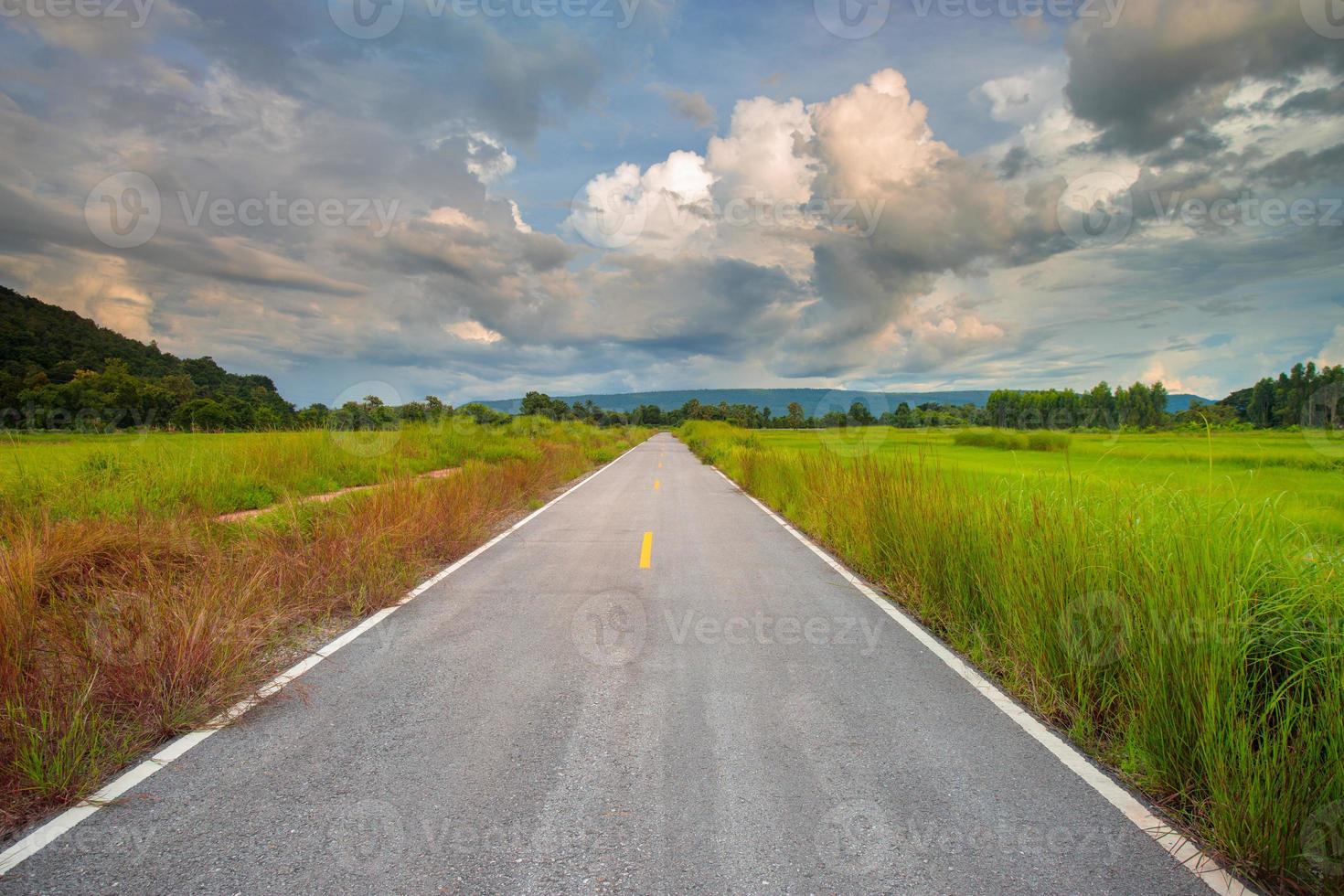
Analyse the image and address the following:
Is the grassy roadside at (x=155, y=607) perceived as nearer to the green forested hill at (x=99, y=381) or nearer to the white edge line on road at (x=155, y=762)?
the white edge line on road at (x=155, y=762)

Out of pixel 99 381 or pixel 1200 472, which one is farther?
pixel 99 381

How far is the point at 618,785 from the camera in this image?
10.0 ft

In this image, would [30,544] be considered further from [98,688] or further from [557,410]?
[557,410]

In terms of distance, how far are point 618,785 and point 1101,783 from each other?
2425 millimetres

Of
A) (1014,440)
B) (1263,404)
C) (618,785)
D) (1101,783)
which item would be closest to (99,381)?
(618,785)

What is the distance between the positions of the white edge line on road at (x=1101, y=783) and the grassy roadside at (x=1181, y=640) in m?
0.10

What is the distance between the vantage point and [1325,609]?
3176mm

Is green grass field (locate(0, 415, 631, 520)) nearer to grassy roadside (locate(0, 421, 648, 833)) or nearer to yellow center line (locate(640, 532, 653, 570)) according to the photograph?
grassy roadside (locate(0, 421, 648, 833))

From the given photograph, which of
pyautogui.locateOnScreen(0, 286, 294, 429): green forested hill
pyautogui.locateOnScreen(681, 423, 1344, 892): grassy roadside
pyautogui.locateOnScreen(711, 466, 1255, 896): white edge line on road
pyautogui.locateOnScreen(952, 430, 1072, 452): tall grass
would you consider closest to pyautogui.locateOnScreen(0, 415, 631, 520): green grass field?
pyautogui.locateOnScreen(0, 286, 294, 429): green forested hill

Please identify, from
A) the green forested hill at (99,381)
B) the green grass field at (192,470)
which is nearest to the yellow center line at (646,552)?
the green grass field at (192,470)

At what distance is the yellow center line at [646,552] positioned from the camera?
859cm

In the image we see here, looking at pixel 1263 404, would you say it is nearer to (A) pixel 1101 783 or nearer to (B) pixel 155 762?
(A) pixel 1101 783

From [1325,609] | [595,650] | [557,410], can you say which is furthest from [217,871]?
[557,410]

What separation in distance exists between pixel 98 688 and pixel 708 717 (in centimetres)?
372
